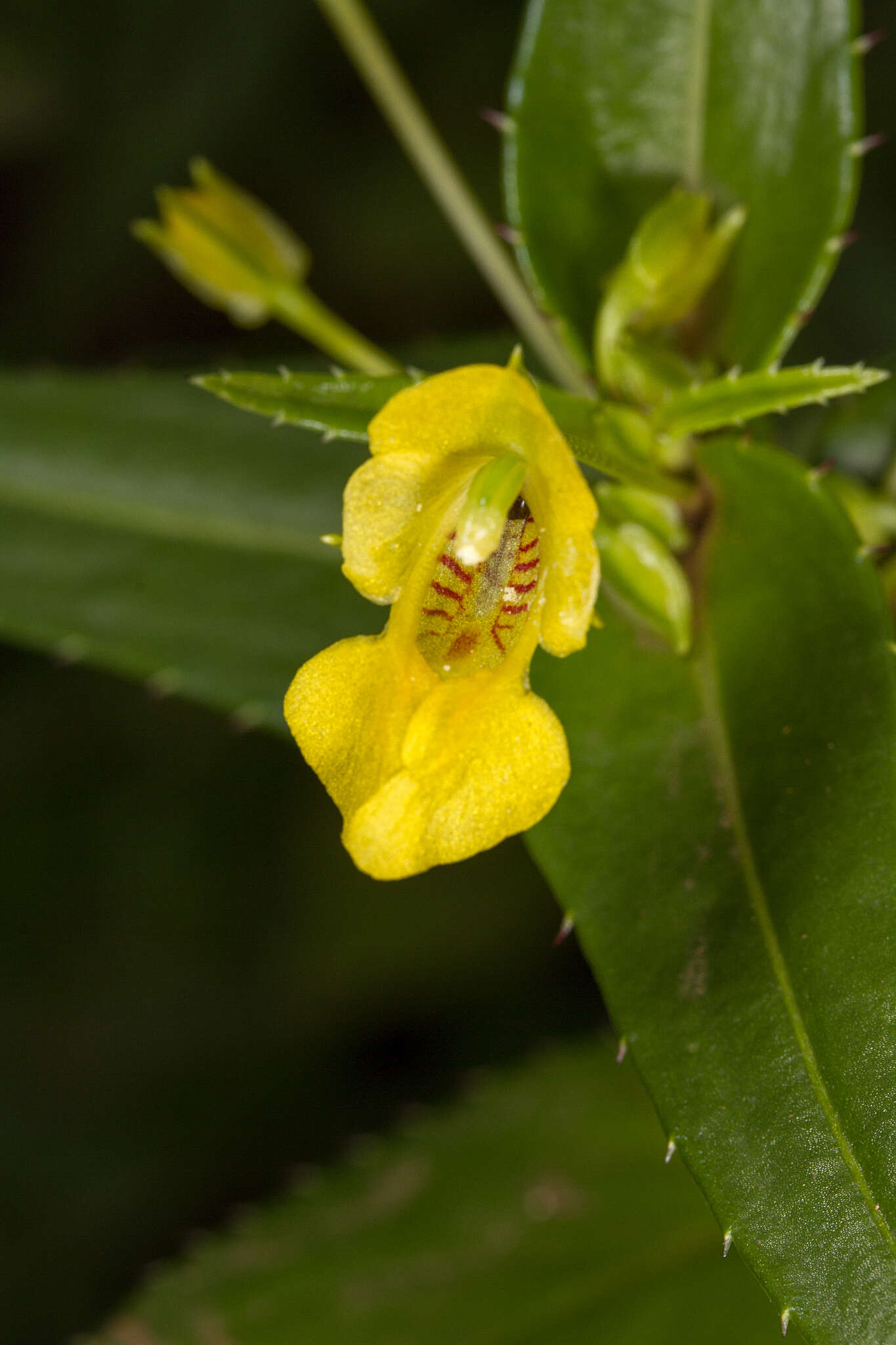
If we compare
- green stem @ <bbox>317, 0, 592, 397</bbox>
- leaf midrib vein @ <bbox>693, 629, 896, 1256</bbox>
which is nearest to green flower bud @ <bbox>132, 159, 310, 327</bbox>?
green stem @ <bbox>317, 0, 592, 397</bbox>

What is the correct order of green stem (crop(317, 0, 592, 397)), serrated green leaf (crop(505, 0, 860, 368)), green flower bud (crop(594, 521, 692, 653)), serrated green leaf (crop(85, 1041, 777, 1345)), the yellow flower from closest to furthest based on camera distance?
1. the yellow flower
2. green flower bud (crop(594, 521, 692, 653))
3. serrated green leaf (crop(505, 0, 860, 368))
4. green stem (crop(317, 0, 592, 397))
5. serrated green leaf (crop(85, 1041, 777, 1345))

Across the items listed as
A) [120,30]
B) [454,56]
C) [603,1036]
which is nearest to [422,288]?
[454,56]

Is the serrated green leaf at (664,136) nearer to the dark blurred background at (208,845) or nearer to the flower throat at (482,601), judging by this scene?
the flower throat at (482,601)

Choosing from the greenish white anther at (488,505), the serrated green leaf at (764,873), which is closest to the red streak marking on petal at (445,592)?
the greenish white anther at (488,505)

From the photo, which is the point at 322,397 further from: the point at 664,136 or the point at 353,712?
the point at 664,136

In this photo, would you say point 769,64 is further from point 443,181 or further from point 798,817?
point 798,817

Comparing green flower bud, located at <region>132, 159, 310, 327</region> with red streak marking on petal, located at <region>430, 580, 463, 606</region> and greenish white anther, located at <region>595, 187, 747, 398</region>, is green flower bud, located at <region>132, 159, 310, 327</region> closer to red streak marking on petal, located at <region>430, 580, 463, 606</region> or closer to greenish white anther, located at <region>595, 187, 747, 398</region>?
greenish white anther, located at <region>595, 187, 747, 398</region>

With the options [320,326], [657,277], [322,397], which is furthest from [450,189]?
[322,397]
